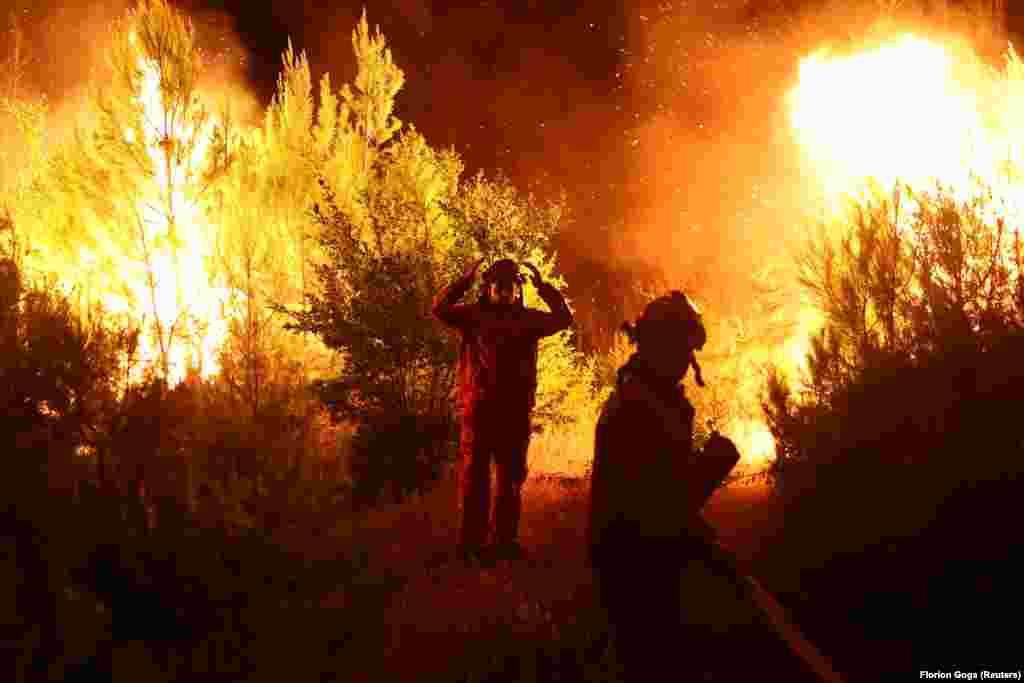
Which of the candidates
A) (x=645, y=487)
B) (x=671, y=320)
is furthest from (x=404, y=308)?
(x=645, y=487)

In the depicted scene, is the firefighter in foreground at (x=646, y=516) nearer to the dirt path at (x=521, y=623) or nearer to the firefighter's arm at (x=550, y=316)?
the dirt path at (x=521, y=623)

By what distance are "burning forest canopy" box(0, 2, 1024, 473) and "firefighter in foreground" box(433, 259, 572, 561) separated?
3.49 metres

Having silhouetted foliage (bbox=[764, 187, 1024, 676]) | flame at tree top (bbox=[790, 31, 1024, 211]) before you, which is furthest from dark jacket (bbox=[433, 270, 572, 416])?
flame at tree top (bbox=[790, 31, 1024, 211])

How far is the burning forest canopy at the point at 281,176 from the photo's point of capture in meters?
11.2

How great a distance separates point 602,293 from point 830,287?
1815 cm

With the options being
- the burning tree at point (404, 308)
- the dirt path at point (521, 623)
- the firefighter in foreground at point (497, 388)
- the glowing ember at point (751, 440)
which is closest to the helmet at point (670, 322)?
the dirt path at point (521, 623)

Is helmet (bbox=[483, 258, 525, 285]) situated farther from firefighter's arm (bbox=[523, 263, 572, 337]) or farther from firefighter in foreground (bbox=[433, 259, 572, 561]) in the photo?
firefighter's arm (bbox=[523, 263, 572, 337])

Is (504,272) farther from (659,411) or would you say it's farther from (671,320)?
(659,411)

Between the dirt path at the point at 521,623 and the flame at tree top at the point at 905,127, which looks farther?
the flame at tree top at the point at 905,127

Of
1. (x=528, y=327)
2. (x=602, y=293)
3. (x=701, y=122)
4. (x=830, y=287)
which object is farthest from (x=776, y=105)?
(x=528, y=327)

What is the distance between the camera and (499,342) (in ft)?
19.7

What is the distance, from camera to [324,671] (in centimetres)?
461

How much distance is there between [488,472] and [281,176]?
999cm

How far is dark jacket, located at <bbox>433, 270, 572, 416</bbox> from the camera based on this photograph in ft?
19.7
